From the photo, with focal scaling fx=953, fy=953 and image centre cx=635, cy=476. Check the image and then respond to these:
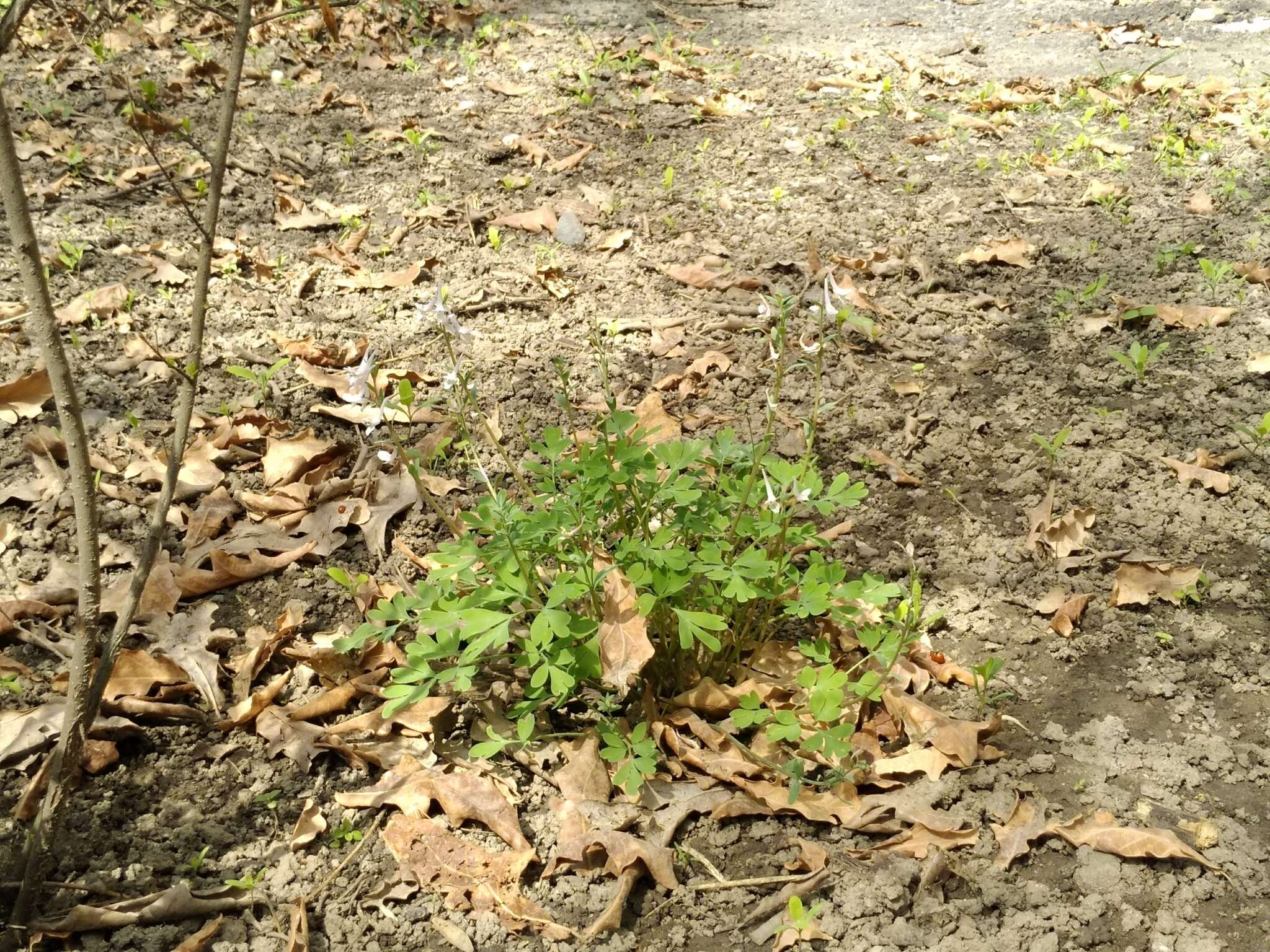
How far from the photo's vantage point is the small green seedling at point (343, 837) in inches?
78.5

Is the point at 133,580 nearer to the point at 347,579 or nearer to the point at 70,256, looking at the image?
the point at 347,579

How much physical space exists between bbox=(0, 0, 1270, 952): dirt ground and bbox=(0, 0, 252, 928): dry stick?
6.9 inches

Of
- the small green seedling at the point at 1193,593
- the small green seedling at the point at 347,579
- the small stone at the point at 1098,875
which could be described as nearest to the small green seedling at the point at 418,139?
the small green seedling at the point at 347,579

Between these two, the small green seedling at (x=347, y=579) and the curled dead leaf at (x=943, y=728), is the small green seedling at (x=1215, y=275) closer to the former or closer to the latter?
the curled dead leaf at (x=943, y=728)

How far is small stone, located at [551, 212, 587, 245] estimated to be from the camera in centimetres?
407

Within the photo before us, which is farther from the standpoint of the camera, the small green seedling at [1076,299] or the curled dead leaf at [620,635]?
the small green seedling at [1076,299]

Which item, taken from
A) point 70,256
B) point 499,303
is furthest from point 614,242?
point 70,256

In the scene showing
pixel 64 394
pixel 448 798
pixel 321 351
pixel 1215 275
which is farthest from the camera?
pixel 1215 275

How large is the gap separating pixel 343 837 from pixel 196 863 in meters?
0.28

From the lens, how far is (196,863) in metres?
1.91

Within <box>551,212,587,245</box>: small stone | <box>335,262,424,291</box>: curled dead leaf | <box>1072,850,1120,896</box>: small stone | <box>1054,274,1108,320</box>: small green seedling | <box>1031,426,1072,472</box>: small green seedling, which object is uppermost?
<box>551,212,587,245</box>: small stone

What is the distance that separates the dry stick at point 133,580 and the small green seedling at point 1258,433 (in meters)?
2.85

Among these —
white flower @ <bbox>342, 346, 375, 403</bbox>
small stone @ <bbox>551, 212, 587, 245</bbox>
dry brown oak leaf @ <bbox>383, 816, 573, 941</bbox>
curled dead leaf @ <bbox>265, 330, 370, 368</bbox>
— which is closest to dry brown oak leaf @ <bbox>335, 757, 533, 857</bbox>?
dry brown oak leaf @ <bbox>383, 816, 573, 941</bbox>

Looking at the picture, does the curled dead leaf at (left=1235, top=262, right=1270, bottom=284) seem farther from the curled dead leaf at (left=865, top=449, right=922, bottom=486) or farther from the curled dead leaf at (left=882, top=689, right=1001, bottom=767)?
the curled dead leaf at (left=882, top=689, right=1001, bottom=767)
